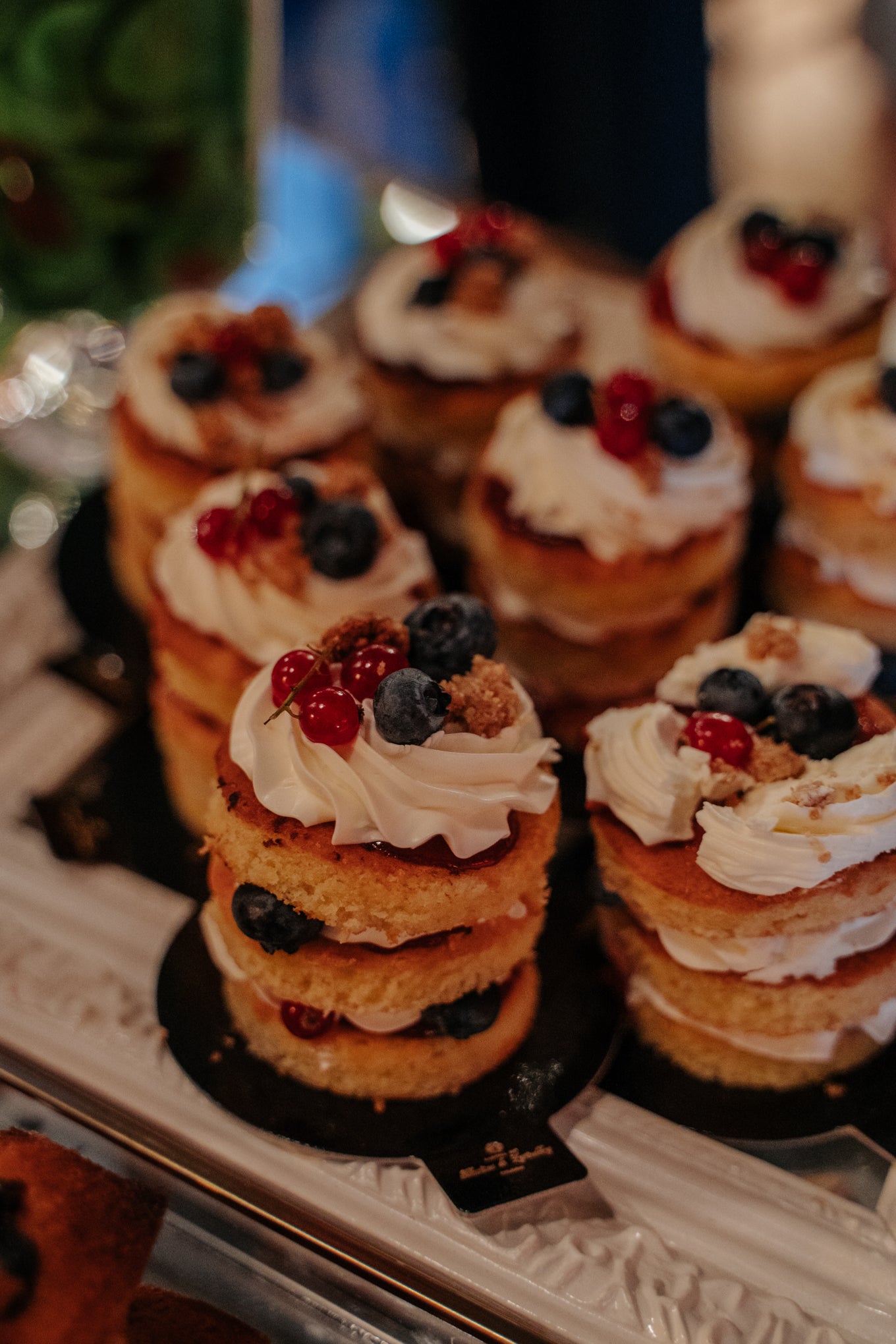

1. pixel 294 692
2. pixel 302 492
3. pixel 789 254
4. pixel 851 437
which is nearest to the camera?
pixel 294 692

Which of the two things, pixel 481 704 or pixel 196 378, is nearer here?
pixel 481 704

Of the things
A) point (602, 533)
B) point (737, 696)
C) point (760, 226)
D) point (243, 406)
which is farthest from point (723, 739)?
point (760, 226)

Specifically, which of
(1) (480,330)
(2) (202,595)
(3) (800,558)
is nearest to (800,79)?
(1) (480,330)

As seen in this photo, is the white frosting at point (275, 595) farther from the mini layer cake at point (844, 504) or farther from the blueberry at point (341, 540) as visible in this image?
the mini layer cake at point (844, 504)

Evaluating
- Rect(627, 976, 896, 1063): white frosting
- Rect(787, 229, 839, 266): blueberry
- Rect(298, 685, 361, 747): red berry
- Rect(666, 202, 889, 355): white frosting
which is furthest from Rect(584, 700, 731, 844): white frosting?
Rect(787, 229, 839, 266): blueberry

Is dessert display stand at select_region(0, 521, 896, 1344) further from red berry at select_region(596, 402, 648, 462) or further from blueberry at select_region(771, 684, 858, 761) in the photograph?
red berry at select_region(596, 402, 648, 462)

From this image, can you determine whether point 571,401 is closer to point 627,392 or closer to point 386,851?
point 627,392

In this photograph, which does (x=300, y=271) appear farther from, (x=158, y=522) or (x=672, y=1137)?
(x=672, y=1137)

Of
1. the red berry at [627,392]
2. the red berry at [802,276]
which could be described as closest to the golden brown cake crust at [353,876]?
the red berry at [627,392]
